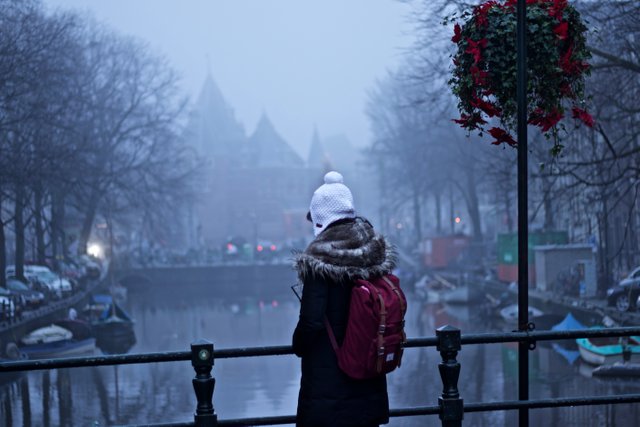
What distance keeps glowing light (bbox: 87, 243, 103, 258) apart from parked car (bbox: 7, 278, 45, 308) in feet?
105

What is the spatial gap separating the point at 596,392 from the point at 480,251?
4286cm

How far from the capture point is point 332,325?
5746 mm

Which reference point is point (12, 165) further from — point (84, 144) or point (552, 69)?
point (552, 69)

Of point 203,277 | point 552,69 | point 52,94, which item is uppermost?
point 52,94

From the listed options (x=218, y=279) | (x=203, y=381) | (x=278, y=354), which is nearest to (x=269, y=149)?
(x=218, y=279)

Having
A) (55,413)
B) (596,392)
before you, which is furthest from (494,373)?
(55,413)

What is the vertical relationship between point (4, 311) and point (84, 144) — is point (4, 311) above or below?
below

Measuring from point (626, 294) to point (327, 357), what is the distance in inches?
1085

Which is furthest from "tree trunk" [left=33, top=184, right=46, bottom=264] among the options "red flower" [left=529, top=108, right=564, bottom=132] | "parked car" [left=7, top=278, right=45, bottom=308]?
"red flower" [left=529, top=108, right=564, bottom=132]

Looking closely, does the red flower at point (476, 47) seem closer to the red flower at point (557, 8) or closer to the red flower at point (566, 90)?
the red flower at point (557, 8)

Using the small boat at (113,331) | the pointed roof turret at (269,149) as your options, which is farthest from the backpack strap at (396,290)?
the pointed roof turret at (269,149)

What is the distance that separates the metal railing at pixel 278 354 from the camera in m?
6.65

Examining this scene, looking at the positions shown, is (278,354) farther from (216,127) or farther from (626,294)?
(216,127)

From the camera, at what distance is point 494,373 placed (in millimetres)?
29500
